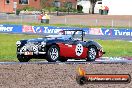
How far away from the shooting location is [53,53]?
54.2 ft

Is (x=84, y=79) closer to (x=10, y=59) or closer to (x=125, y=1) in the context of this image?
(x=10, y=59)

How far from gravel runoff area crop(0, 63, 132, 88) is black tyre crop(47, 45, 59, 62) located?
0.46 meters

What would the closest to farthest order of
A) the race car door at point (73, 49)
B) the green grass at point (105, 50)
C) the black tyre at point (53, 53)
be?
the black tyre at point (53, 53), the race car door at point (73, 49), the green grass at point (105, 50)

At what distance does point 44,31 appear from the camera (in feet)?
140

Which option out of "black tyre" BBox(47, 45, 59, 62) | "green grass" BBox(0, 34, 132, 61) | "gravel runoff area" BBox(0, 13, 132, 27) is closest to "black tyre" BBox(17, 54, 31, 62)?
"black tyre" BBox(47, 45, 59, 62)

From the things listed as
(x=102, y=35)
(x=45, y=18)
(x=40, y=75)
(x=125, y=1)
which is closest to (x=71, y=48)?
(x=40, y=75)

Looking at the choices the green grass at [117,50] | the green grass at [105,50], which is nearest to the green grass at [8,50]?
the green grass at [105,50]

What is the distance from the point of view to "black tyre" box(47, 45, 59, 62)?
1637 cm

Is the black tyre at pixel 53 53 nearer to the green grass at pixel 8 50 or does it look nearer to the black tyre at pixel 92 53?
the black tyre at pixel 92 53

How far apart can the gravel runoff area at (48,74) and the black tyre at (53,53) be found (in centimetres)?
46

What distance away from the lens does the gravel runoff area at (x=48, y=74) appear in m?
11.1

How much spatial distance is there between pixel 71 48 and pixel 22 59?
198 cm

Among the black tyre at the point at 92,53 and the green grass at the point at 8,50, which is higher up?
the black tyre at the point at 92,53

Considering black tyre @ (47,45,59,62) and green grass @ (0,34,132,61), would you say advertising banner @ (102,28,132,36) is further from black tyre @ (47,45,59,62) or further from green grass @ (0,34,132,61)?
black tyre @ (47,45,59,62)
